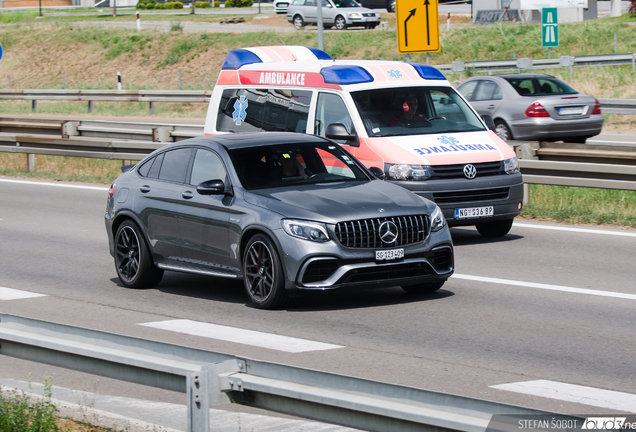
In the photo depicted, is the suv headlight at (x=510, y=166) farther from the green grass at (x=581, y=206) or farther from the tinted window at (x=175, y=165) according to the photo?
the tinted window at (x=175, y=165)

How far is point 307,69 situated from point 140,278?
4117mm

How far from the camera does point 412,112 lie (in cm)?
1255

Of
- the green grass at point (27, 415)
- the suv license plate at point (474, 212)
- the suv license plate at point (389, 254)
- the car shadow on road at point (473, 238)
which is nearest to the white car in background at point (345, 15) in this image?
the car shadow on road at point (473, 238)

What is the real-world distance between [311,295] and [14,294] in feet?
9.63

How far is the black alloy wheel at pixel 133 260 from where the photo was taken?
33.0 feet

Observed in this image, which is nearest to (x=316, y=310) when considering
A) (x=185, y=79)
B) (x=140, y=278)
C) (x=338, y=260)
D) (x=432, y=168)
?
(x=338, y=260)

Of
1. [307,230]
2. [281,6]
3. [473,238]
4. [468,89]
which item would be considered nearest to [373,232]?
[307,230]

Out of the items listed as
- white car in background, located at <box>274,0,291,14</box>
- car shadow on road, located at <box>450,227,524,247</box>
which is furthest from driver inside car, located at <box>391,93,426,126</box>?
white car in background, located at <box>274,0,291,14</box>

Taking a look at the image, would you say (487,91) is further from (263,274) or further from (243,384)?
(243,384)

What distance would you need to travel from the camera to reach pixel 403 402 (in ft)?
12.0

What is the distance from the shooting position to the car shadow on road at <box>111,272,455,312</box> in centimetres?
900

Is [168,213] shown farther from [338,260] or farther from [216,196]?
[338,260]

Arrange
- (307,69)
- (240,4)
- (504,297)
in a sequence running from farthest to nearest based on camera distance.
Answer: (240,4) → (307,69) → (504,297)

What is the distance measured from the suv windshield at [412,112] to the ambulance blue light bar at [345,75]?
0.58ft
